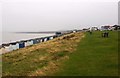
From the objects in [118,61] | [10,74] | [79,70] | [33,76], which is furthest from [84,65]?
[10,74]

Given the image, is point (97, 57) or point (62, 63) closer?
point (62, 63)

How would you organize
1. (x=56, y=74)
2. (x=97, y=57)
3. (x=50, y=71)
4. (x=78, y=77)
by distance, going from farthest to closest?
(x=97, y=57), (x=50, y=71), (x=56, y=74), (x=78, y=77)

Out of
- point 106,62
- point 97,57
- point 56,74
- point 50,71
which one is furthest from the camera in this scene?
point 97,57

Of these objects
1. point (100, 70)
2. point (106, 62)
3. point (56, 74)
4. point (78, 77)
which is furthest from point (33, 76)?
point (106, 62)

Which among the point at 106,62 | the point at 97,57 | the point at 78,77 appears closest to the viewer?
the point at 78,77

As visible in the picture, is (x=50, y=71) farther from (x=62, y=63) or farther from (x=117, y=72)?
(x=117, y=72)

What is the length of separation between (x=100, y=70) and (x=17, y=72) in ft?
19.4

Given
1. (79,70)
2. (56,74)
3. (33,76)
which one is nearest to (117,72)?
(79,70)

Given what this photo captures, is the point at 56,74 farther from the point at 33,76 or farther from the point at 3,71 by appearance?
the point at 3,71

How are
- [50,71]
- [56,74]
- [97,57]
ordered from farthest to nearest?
[97,57] → [50,71] → [56,74]

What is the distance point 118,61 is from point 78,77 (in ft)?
19.0

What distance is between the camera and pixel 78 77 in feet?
50.0

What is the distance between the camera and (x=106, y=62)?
19641 mm

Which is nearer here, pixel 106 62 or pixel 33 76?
pixel 33 76
